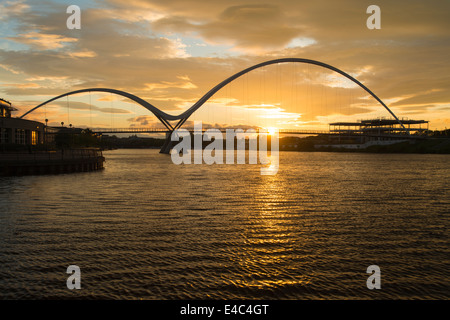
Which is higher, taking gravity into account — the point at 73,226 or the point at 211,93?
the point at 211,93

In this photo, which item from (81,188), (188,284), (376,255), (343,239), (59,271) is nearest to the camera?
(188,284)

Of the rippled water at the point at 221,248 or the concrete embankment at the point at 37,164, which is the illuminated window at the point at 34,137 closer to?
the concrete embankment at the point at 37,164

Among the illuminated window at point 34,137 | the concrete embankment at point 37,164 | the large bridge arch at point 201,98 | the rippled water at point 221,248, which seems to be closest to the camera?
the rippled water at point 221,248

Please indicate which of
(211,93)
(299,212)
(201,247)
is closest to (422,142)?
(211,93)

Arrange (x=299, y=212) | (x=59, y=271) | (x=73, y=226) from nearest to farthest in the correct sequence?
(x=59, y=271), (x=73, y=226), (x=299, y=212)

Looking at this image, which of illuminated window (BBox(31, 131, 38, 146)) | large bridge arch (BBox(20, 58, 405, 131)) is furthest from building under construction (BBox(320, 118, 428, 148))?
illuminated window (BBox(31, 131, 38, 146))

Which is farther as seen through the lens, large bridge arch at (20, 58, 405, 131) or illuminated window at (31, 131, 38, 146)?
large bridge arch at (20, 58, 405, 131)

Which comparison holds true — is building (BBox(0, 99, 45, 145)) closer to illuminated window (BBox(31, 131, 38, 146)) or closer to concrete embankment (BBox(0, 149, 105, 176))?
illuminated window (BBox(31, 131, 38, 146))

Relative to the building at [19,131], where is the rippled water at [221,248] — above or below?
below

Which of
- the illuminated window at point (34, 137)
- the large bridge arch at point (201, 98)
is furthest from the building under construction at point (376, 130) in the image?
the illuminated window at point (34, 137)
